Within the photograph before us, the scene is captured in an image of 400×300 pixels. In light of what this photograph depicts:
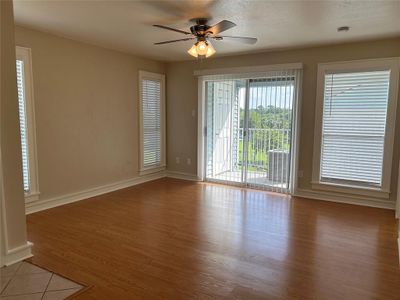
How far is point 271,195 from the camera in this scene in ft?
16.0

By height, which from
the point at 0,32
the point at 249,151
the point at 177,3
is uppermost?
the point at 177,3

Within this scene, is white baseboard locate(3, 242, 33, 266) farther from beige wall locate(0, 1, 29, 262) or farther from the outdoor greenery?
the outdoor greenery

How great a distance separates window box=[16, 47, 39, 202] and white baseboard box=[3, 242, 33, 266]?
1.24m

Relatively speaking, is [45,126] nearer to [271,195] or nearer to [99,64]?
[99,64]

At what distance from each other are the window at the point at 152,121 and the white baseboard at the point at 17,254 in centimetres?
311

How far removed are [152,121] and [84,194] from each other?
204 cm

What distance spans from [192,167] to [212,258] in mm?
3406

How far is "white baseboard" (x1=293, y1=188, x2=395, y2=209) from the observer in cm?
426

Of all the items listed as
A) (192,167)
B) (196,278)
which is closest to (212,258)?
(196,278)

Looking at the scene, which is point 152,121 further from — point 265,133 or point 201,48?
point 201,48

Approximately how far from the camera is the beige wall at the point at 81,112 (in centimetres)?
Result: 395

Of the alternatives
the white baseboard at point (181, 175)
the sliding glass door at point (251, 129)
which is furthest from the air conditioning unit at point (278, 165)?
the white baseboard at point (181, 175)

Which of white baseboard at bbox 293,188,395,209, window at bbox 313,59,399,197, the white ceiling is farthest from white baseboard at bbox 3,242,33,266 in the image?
window at bbox 313,59,399,197

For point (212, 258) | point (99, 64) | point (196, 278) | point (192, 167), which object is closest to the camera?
point (196, 278)
